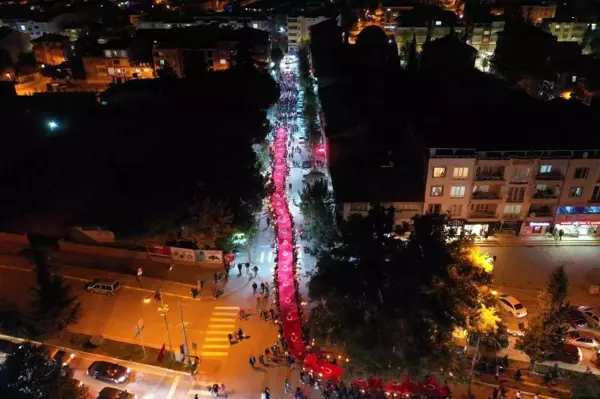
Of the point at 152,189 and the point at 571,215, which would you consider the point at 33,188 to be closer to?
the point at 152,189

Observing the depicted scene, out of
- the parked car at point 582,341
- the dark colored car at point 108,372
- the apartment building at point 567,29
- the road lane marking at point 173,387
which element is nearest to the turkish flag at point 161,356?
the road lane marking at point 173,387

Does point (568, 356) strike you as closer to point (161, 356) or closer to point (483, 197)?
point (483, 197)

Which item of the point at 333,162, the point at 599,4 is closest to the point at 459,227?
the point at 333,162

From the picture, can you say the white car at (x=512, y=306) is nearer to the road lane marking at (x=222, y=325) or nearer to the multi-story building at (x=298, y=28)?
the road lane marking at (x=222, y=325)

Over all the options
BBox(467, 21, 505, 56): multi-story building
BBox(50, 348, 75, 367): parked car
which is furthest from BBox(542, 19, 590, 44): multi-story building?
BBox(50, 348, 75, 367): parked car

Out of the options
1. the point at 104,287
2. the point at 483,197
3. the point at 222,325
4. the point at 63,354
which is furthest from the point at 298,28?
the point at 63,354
